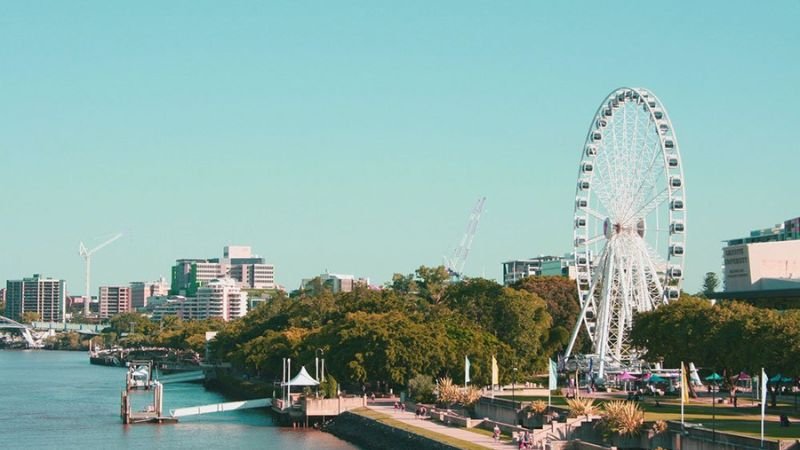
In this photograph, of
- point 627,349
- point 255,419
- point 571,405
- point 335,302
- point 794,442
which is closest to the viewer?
point 794,442

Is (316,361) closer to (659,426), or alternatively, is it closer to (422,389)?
(422,389)

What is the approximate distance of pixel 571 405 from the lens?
82125mm

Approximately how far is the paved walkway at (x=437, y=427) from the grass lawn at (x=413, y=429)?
577 mm

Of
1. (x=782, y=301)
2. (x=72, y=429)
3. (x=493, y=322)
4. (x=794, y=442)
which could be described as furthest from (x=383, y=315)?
(x=794, y=442)

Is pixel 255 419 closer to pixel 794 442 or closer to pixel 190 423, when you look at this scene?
pixel 190 423

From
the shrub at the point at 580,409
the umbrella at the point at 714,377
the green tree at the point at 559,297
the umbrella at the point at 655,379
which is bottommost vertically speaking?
the shrub at the point at 580,409

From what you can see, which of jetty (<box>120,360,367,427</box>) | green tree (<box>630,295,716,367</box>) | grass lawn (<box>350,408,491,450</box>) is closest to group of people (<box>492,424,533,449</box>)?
grass lawn (<box>350,408,491,450</box>)

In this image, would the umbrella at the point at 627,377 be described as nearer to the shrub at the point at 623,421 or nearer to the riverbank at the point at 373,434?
the riverbank at the point at 373,434

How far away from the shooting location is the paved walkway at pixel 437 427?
79013 millimetres

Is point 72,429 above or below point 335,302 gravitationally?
below

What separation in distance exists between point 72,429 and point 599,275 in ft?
163

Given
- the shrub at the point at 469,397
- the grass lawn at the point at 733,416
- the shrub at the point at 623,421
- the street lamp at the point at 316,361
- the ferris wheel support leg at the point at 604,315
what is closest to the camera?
the grass lawn at the point at 733,416

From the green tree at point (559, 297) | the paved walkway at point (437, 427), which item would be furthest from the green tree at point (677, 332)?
the green tree at point (559, 297)

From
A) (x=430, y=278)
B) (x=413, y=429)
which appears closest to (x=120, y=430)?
(x=413, y=429)
